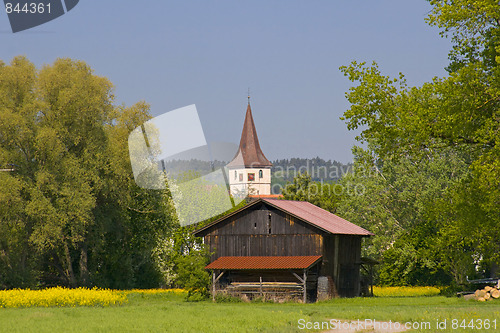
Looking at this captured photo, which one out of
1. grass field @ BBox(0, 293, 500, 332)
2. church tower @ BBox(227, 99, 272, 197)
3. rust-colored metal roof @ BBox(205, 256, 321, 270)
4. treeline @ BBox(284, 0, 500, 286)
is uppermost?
church tower @ BBox(227, 99, 272, 197)

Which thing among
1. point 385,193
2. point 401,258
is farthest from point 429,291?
point 385,193

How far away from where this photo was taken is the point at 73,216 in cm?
5188

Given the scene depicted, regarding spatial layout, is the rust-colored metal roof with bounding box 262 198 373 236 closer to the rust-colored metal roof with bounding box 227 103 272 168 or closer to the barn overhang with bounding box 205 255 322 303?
the barn overhang with bounding box 205 255 322 303

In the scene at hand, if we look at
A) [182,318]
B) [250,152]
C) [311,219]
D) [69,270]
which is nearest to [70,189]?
[69,270]

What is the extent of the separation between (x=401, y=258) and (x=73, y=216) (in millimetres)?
29244

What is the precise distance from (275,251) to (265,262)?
66.3 inches

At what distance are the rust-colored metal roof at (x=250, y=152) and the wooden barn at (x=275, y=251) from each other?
427ft

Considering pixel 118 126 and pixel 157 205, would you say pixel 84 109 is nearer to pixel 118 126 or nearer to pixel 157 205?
pixel 118 126

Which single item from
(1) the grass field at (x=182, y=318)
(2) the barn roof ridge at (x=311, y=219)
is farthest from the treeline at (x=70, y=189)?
(1) the grass field at (x=182, y=318)

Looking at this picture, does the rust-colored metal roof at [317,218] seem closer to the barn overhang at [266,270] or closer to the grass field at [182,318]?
the barn overhang at [266,270]

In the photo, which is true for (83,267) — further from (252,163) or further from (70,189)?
(252,163)

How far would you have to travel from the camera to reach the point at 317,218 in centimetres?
4962

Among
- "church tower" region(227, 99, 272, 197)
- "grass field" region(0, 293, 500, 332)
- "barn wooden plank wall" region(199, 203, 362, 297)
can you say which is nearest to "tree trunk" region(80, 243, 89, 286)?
"barn wooden plank wall" region(199, 203, 362, 297)

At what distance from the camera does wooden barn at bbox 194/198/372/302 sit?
151 ft
